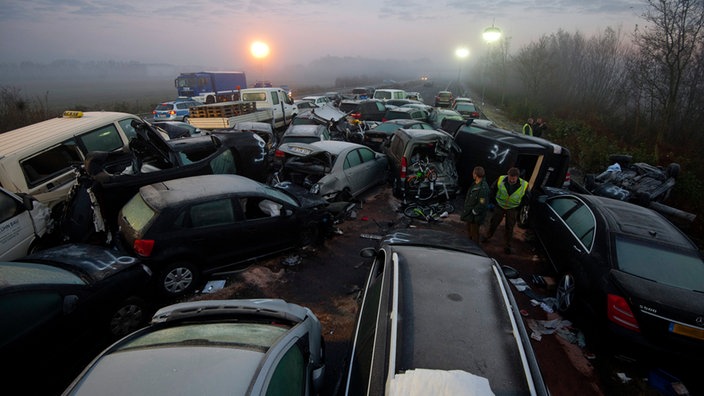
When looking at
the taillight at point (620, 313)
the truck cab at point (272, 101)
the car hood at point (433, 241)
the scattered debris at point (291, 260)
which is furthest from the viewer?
the truck cab at point (272, 101)

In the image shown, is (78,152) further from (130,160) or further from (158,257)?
(158,257)

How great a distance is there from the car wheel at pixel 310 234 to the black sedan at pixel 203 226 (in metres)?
0.06

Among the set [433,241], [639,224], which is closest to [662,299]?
[639,224]

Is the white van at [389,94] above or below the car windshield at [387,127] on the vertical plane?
above

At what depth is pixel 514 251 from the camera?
6871 mm

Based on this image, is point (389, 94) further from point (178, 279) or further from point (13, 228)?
point (13, 228)

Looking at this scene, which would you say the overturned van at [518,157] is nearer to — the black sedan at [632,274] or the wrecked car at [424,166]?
the wrecked car at [424,166]

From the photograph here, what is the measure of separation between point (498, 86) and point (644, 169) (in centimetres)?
3849

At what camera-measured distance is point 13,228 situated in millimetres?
4887

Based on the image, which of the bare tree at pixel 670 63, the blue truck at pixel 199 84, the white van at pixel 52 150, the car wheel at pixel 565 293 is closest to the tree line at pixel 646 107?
the bare tree at pixel 670 63

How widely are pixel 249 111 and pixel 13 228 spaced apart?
10.5m

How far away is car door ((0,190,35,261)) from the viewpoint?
4742mm

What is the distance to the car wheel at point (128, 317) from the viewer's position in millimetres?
4082

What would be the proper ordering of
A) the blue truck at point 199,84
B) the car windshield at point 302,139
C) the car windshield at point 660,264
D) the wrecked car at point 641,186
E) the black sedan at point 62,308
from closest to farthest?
the black sedan at point 62,308
the car windshield at point 660,264
the wrecked car at point 641,186
the car windshield at point 302,139
the blue truck at point 199,84
